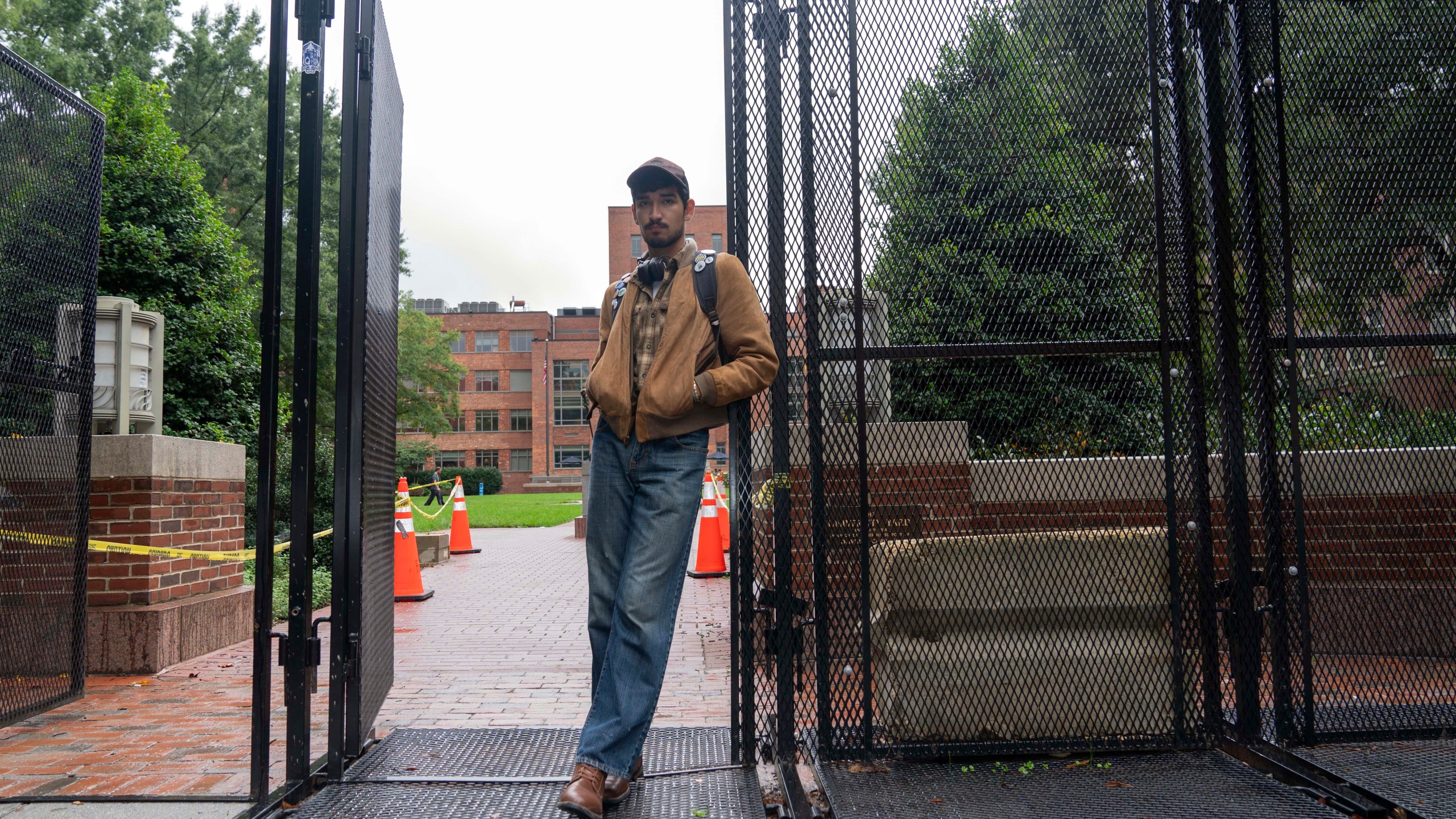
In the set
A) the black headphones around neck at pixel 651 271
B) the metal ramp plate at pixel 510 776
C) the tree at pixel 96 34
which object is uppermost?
the tree at pixel 96 34

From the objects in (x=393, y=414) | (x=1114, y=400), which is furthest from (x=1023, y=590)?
(x=393, y=414)

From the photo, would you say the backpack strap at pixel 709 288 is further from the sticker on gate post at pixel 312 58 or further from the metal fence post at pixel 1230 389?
the metal fence post at pixel 1230 389

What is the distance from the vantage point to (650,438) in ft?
10.8

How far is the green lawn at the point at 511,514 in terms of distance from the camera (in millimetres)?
23141

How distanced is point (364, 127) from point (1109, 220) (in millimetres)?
3004

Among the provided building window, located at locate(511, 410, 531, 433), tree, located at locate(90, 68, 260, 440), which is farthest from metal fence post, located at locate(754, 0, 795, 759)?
building window, located at locate(511, 410, 531, 433)

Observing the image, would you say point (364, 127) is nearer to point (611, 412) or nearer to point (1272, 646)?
point (611, 412)

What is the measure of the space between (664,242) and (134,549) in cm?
402

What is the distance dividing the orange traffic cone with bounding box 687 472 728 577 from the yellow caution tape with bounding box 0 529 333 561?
5.18 meters

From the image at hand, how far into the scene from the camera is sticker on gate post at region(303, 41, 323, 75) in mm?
3531

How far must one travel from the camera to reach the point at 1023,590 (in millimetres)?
3744

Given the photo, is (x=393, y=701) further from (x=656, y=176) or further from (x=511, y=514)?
(x=511, y=514)

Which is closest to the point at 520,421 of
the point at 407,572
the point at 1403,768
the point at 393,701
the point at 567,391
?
the point at 567,391

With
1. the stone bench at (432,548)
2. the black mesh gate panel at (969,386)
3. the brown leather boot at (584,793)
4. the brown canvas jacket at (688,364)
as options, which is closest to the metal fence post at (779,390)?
the black mesh gate panel at (969,386)
